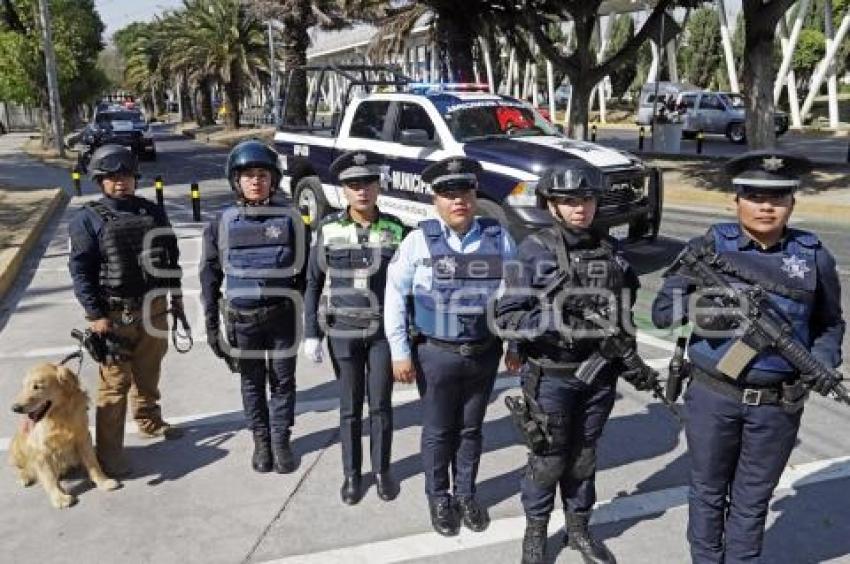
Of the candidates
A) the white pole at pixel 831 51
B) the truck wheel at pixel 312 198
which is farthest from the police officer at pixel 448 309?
the white pole at pixel 831 51

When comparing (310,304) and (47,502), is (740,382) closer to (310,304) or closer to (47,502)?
(310,304)

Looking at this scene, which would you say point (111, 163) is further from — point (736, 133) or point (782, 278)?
point (736, 133)

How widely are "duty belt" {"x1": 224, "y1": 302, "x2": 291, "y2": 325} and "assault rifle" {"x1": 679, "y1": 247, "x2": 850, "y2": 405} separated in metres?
2.30

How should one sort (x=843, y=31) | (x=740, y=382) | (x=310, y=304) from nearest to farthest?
(x=740, y=382) → (x=310, y=304) → (x=843, y=31)

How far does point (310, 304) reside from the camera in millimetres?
4094

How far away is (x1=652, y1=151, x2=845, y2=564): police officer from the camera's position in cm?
281

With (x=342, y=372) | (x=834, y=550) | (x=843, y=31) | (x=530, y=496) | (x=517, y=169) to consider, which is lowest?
(x=834, y=550)

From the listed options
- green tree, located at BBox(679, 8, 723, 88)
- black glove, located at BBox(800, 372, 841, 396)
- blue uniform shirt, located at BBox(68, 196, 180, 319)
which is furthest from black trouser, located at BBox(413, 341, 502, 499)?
green tree, located at BBox(679, 8, 723, 88)

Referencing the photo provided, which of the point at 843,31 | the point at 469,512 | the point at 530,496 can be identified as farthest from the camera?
the point at 843,31

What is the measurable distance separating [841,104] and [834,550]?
149 ft

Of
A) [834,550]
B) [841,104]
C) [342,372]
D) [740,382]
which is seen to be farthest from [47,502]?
[841,104]

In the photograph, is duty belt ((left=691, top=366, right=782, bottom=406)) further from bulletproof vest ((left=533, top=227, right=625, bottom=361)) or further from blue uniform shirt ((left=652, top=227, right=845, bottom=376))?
bulletproof vest ((left=533, top=227, right=625, bottom=361))

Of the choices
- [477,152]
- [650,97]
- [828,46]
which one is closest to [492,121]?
[477,152]

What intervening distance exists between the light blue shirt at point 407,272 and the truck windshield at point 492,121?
5565mm
